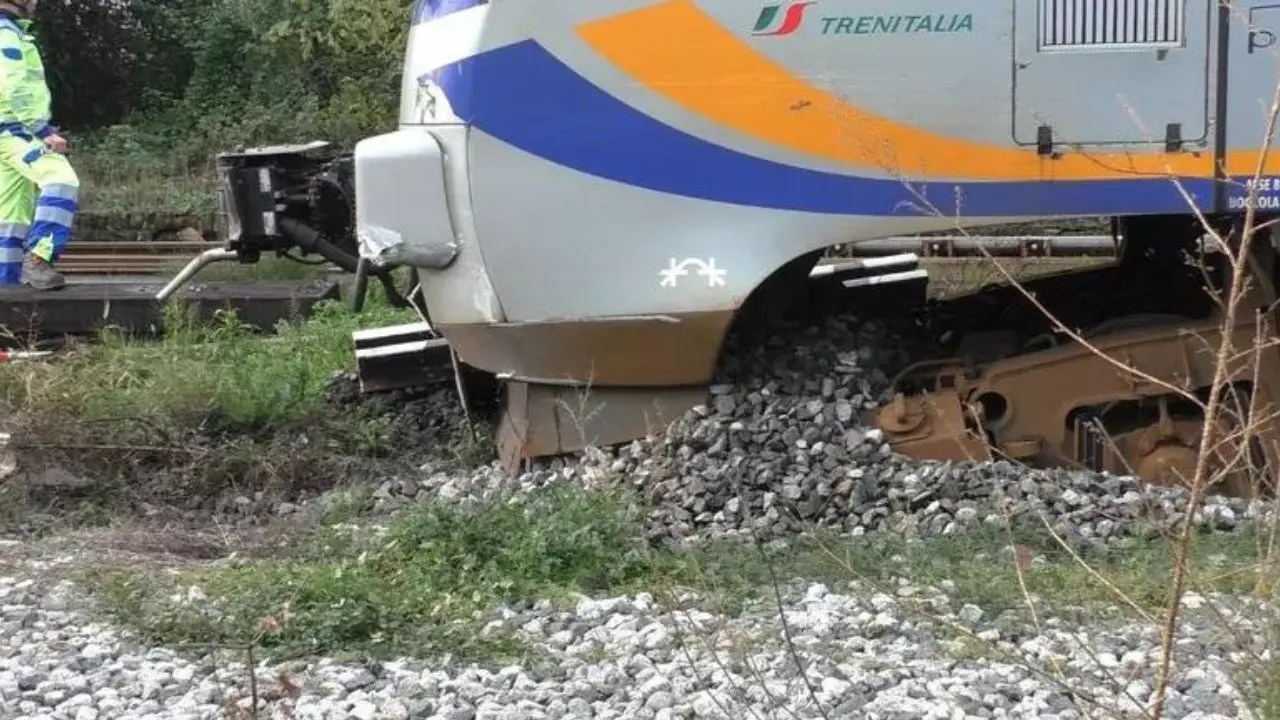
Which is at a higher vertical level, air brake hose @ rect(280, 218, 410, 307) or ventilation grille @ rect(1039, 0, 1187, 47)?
ventilation grille @ rect(1039, 0, 1187, 47)

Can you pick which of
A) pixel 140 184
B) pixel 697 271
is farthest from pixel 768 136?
pixel 140 184

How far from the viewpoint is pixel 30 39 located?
860cm

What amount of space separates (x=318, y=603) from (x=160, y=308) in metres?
4.44

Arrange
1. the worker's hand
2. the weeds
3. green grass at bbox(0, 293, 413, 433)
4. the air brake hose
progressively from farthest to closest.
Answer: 1. the worker's hand
2. green grass at bbox(0, 293, 413, 433)
3. the air brake hose
4. the weeds

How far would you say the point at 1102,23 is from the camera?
17.0ft

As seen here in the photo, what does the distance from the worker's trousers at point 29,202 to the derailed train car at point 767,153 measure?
12.2 ft

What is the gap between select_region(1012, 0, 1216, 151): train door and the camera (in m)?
5.16

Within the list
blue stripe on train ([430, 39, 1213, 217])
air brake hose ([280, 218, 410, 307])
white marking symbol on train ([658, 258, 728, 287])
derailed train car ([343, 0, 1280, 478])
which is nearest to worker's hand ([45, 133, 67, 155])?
air brake hose ([280, 218, 410, 307])

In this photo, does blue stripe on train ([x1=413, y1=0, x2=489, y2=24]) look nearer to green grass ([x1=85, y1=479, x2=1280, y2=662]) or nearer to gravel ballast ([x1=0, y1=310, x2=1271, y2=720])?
gravel ballast ([x1=0, y1=310, x2=1271, y2=720])

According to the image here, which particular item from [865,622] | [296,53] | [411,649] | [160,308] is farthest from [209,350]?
[296,53]

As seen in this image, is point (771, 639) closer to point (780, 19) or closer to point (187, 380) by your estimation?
point (780, 19)

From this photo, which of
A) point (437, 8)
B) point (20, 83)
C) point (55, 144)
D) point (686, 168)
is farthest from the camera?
point (55, 144)

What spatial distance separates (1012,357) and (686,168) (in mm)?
1549

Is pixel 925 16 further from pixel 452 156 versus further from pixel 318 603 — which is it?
pixel 318 603
